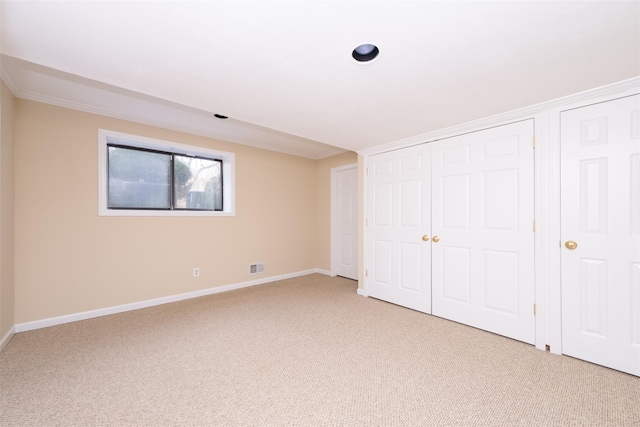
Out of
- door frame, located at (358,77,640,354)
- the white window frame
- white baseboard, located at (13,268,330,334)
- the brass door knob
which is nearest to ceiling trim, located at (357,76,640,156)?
door frame, located at (358,77,640,354)

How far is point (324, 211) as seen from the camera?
536cm

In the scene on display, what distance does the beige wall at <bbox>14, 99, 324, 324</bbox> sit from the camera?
2.72m

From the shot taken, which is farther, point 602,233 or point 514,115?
point 514,115

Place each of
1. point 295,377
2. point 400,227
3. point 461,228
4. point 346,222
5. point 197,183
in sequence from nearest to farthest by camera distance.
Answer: point 295,377 → point 461,228 → point 400,227 → point 197,183 → point 346,222

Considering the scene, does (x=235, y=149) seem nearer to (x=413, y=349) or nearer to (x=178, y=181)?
(x=178, y=181)

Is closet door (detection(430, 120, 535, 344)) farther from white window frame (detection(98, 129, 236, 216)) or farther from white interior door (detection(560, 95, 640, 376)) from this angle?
white window frame (detection(98, 129, 236, 216))

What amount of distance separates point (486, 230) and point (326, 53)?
7.59 ft

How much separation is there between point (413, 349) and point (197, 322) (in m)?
2.26

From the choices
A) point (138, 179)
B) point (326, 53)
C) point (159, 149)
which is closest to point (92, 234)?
point (138, 179)

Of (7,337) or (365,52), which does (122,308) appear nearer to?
(7,337)

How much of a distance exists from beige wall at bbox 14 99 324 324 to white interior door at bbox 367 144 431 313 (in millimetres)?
1979

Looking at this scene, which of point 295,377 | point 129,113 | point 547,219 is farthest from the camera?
point 129,113

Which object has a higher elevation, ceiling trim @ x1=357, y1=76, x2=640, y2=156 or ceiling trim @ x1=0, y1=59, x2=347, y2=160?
ceiling trim @ x1=0, y1=59, x2=347, y2=160

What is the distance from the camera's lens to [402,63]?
173cm
